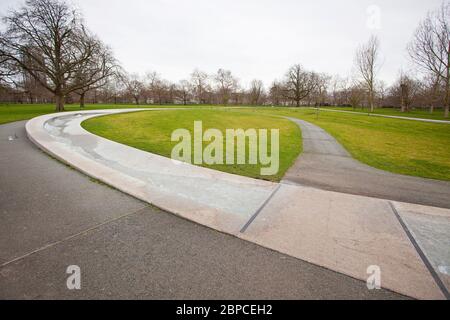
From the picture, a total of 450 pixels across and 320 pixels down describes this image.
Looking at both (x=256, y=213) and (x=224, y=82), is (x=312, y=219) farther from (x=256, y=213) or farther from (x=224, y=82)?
(x=224, y=82)

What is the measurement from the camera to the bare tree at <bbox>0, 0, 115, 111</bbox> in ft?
81.4

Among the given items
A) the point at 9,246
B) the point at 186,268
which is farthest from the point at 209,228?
the point at 9,246

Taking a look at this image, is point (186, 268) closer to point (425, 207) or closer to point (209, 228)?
point (209, 228)

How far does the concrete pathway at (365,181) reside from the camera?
493 cm

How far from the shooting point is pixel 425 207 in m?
4.28

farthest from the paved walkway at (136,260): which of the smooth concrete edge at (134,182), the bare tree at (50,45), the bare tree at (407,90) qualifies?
the bare tree at (407,90)

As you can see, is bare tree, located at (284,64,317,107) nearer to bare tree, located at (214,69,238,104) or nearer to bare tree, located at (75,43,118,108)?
bare tree, located at (214,69,238,104)

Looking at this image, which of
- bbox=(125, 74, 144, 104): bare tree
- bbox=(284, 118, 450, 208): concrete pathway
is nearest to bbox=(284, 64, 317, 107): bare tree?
bbox=(125, 74, 144, 104): bare tree

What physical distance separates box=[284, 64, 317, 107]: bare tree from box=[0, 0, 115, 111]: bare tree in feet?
206

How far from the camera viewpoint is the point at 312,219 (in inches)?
145

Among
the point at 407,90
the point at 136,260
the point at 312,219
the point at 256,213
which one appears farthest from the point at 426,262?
the point at 407,90

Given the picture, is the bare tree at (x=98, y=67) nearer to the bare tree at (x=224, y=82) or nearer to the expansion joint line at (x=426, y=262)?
Answer: the expansion joint line at (x=426, y=262)

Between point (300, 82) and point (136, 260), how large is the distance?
8217cm
